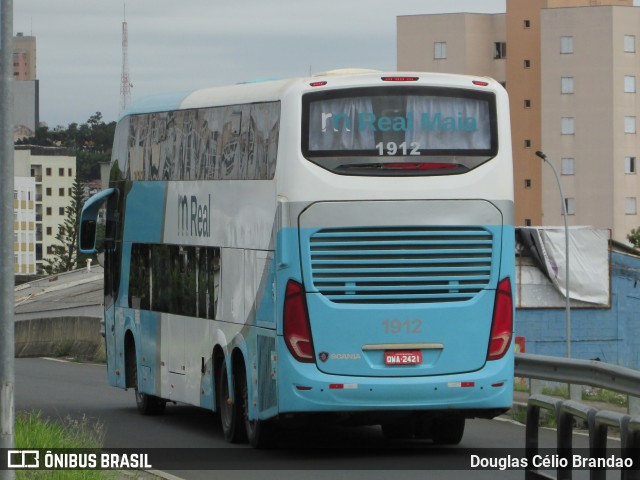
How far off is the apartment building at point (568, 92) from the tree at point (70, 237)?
5080cm

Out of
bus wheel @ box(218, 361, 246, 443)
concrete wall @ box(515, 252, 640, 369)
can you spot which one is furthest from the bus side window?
concrete wall @ box(515, 252, 640, 369)

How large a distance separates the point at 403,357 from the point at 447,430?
77.2 inches

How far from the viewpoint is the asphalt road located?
15.9 meters

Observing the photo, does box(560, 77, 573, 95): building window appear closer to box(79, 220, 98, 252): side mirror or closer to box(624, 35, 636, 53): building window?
box(624, 35, 636, 53): building window

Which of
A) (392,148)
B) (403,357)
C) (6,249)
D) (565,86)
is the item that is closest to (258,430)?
(403,357)

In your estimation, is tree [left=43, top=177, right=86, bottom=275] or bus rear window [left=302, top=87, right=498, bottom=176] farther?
tree [left=43, top=177, right=86, bottom=275]

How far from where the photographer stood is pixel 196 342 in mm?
20484

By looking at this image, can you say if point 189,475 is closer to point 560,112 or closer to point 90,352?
point 90,352

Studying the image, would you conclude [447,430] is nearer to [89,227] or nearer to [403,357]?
[403,357]

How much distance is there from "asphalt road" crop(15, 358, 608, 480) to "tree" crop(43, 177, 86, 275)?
151407 mm

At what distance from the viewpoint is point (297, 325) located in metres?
16.9

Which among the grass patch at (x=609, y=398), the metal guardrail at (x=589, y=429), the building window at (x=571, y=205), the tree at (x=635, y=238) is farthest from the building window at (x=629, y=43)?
the metal guardrail at (x=589, y=429)

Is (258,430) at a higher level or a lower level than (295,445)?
higher

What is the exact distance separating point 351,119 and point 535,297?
201ft
